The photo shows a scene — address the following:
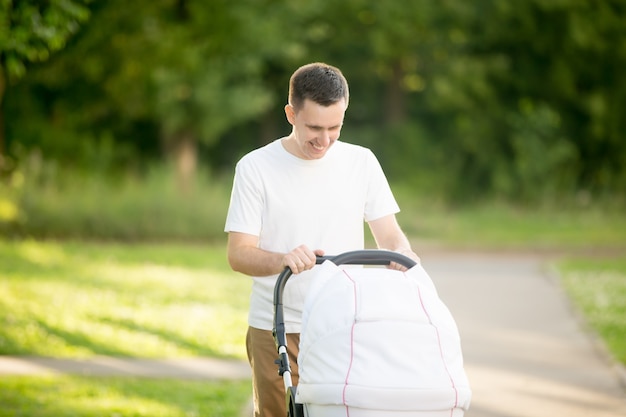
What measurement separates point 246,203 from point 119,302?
27.3ft

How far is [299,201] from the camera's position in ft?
13.2

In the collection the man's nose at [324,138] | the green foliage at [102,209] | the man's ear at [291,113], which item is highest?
the green foliage at [102,209]

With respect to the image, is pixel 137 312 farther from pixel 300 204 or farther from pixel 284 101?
pixel 284 101

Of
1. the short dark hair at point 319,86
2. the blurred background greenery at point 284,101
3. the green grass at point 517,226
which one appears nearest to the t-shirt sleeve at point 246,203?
Answer: the short dark hair at point 319,86

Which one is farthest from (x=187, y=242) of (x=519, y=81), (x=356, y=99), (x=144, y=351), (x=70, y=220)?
(x=356, y=99)

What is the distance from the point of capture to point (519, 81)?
31953 mm

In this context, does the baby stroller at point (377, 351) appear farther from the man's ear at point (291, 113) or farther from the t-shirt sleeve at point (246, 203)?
the man's ear at point (291, 113)

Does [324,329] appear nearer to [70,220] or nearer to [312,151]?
[312,151]

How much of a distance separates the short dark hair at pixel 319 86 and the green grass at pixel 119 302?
5589mm

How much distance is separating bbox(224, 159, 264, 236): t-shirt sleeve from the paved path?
11.3ft

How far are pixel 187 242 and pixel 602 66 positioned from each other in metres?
16.0

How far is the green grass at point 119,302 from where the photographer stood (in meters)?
9.42

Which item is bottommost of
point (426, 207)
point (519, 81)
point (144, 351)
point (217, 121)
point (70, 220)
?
point (144, 351)

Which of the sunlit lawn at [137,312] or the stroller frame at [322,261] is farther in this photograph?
the sunlit lawn at [137,312]
